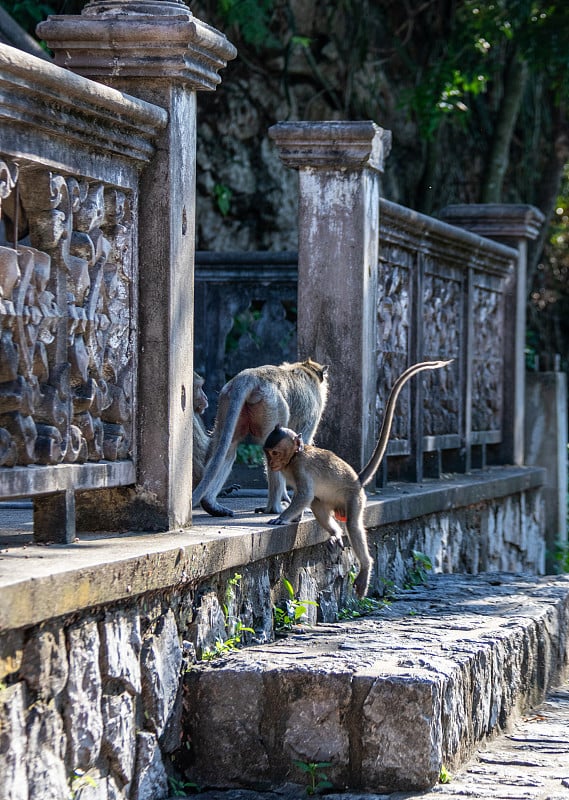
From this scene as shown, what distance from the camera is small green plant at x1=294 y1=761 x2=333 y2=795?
14.3 feet

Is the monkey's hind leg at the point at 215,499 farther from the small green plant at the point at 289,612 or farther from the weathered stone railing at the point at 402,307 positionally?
the weathered stone railing at the point at 402,307

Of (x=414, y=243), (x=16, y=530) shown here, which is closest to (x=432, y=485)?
(x=414, y=243)

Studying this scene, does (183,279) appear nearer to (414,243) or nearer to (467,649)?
(467,649)

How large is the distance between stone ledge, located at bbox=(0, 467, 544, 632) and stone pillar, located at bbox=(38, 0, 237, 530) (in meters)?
0.20

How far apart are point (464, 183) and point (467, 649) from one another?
11.1 meters

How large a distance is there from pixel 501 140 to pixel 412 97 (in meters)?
1.32

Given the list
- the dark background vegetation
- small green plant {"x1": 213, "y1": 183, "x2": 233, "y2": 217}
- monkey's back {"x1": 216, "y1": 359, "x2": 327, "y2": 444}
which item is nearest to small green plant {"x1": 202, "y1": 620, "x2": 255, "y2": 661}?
monkey's back {"x1": 216, "y1": 359, "x2": 327, "y2": 444}

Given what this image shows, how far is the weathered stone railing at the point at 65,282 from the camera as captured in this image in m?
4.21

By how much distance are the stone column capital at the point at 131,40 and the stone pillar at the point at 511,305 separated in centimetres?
630

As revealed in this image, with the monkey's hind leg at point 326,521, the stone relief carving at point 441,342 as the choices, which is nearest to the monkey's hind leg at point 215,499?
the monkey's hind leg at point 326,521

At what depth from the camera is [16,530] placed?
5.23 metres

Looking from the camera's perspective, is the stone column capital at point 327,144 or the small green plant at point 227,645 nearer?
the small green plant at point 227,645

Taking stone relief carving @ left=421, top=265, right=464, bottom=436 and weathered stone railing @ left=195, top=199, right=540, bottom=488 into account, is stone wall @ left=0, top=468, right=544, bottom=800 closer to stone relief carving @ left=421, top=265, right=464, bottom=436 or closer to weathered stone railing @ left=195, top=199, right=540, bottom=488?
weathered stone railing @ left=195, top=199, right=540, bottom=488

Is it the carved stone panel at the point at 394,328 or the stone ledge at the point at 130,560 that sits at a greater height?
the carved stone panel at the point at 394,328
